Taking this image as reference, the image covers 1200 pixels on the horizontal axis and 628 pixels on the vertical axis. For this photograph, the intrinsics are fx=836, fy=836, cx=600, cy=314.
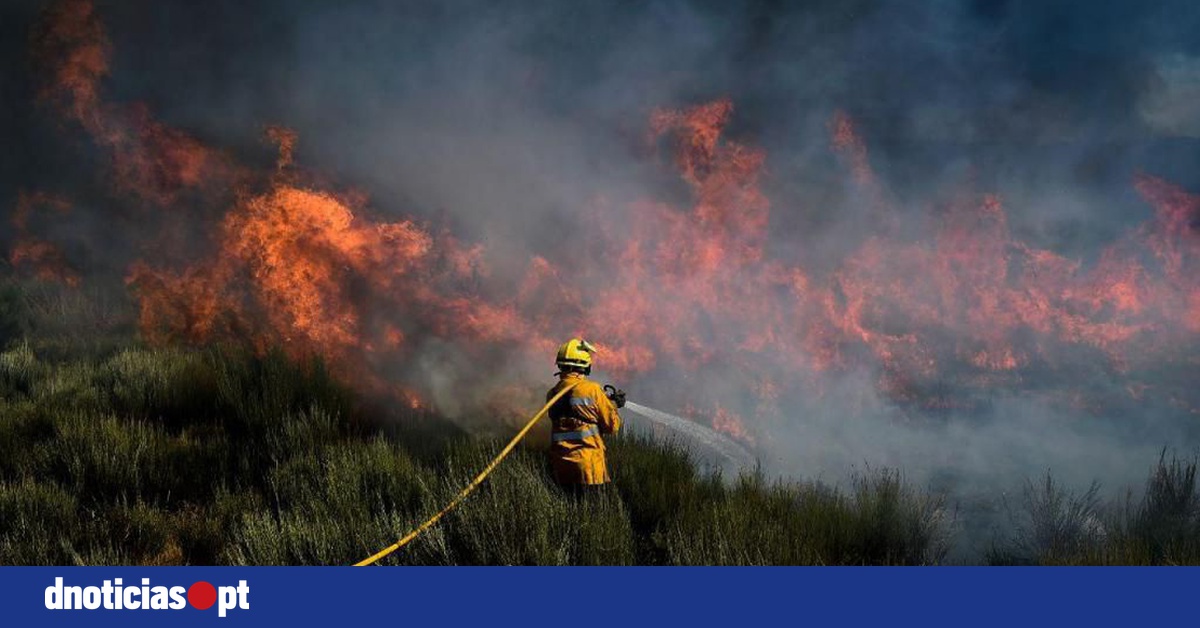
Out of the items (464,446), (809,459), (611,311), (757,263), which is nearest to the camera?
(464,446)

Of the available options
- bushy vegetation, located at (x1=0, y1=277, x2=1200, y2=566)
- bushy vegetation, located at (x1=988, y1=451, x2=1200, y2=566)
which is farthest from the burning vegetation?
bushy vegetation, located at (x1=988, y1=451, x2=1200, y2=566)

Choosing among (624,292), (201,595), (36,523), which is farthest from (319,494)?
(624,292)

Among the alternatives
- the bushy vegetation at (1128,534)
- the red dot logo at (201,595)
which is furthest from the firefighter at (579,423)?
the bushy vegetation at (1128,534)

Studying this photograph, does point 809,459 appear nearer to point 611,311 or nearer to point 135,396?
point 611,311

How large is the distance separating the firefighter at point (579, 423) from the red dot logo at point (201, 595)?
2672 mm

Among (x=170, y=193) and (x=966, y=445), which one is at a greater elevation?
(x=170, y=193)

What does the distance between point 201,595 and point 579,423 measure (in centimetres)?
284

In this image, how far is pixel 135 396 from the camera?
864 centimetres

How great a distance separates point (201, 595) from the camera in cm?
450

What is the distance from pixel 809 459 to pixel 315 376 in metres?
7.79

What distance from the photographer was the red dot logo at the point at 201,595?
4.46 meters

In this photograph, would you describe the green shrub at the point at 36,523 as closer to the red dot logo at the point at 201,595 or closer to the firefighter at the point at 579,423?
the red dot logo at the point at 201,595

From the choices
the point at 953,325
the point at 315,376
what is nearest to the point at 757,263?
the point at 953,325

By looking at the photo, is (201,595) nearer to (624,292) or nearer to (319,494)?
(319,494)
